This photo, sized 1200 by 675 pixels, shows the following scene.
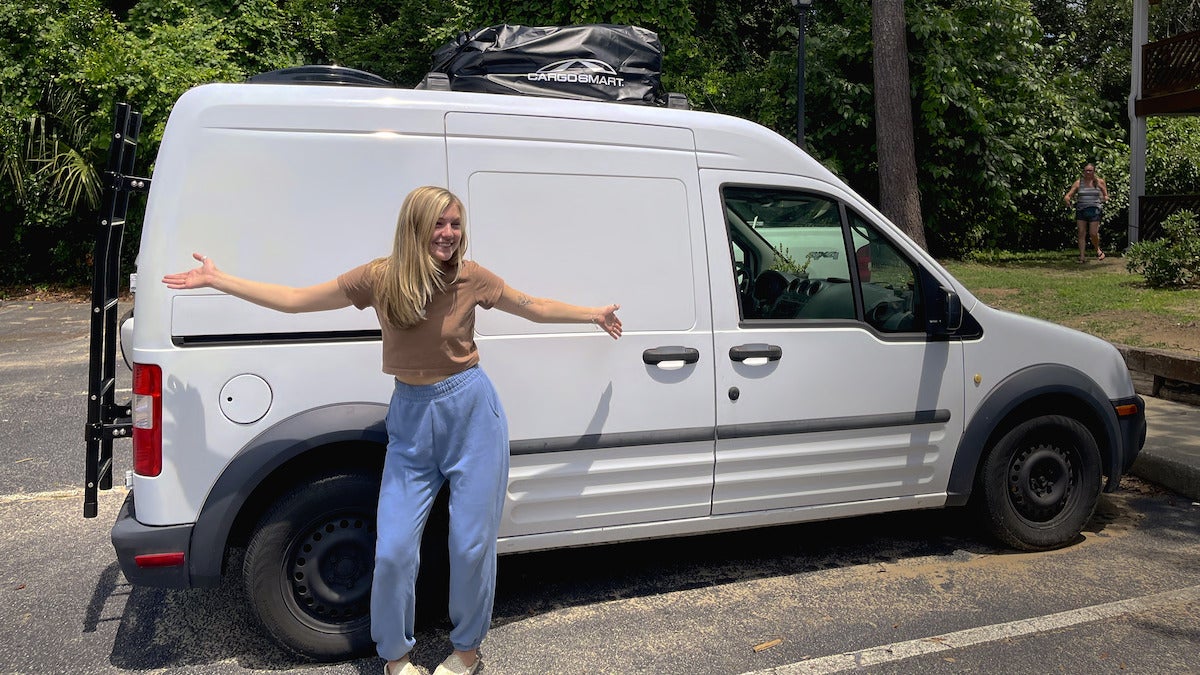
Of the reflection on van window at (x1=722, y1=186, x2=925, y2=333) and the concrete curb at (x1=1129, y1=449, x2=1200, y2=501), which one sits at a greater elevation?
the reflection on van window at (x1=722, y1=186, x2=925, y2=333)

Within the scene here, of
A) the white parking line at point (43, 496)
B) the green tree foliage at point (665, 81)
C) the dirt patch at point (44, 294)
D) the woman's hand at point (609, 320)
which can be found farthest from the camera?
the dirt patch at point (44, 294)

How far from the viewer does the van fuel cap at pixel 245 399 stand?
3.56 meters

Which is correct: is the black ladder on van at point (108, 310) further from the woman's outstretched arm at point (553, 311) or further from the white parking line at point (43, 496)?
the white parking line at point (43, 496)

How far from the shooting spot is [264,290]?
132 inches

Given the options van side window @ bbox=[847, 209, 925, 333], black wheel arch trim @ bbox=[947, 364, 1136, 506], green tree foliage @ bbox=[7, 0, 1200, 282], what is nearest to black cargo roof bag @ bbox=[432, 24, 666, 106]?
van side window @ bbox=[847, 209, 925, 333]

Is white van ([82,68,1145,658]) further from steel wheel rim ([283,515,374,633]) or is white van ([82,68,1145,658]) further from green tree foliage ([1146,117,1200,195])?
green tree foliage ([1146,117,1200,195])

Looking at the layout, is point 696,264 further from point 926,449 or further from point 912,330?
point 926,449

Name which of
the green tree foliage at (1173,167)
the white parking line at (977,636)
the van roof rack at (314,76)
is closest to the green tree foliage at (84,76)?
the van roof rack at (314,76)

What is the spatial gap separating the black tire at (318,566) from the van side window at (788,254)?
1.91 m

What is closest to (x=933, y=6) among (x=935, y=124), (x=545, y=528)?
(x=935, y=124)

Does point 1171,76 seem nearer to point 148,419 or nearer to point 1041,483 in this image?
point 1041,483

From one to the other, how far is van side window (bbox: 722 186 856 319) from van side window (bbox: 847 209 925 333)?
79mm

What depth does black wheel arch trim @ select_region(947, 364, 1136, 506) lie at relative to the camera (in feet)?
15.3

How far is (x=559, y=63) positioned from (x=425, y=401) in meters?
2.09
